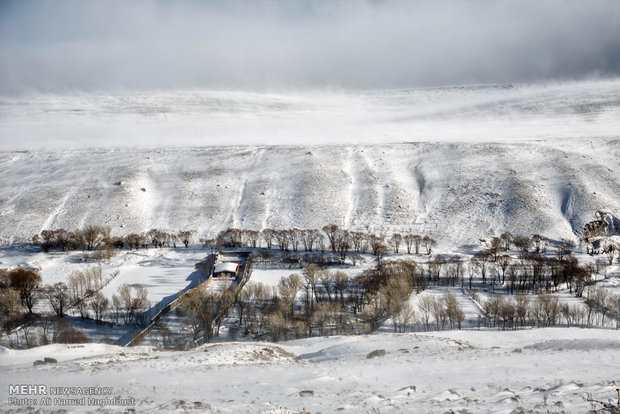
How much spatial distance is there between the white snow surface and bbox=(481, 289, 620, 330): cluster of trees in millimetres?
11724

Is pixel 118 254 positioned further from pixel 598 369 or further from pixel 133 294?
pixel 598 369

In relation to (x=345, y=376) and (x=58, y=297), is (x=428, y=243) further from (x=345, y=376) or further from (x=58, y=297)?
→ (x=345, y=376)

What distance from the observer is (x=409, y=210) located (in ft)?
294

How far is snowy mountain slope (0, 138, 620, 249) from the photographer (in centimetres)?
8444

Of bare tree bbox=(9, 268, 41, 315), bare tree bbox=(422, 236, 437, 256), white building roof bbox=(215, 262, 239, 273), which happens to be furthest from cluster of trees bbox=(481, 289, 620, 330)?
bare tree bbox=(9, 268, 41, 315)

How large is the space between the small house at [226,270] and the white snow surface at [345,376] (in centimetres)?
3033

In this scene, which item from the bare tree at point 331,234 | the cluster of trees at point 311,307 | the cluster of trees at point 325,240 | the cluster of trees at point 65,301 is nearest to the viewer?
the cluster of trees at point 311,307

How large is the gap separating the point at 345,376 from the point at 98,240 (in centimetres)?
6855

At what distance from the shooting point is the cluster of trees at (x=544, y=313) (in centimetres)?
3734

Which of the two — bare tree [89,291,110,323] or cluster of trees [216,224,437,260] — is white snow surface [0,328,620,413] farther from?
cluster of trees [216,224,437,260]

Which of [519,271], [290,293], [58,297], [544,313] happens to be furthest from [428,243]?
[58,297]

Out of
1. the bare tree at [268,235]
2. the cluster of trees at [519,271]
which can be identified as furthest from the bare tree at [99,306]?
the cluster of trees at [519,271]

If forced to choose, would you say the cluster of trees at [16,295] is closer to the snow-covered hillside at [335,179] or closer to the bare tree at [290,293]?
the bare tree at [290,293]

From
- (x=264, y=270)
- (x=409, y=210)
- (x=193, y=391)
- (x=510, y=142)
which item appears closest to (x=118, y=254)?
(x=264, y=270)
